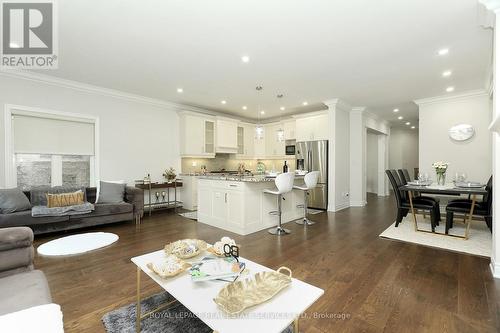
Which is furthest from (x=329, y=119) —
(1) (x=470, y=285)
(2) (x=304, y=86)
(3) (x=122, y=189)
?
(3) (x=122, y=189)

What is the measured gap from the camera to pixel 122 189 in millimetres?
4590

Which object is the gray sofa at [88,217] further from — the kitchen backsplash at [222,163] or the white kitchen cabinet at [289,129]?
the white kitchen cabinet at [289,129]

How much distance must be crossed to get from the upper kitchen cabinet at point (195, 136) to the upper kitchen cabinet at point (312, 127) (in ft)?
8.18

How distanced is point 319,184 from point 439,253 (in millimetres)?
3107

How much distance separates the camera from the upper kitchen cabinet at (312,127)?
238 inches

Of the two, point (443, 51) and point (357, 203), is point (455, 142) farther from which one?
point (443, 51)

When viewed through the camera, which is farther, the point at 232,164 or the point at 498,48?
the point at 232,164

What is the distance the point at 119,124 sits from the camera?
202 inches

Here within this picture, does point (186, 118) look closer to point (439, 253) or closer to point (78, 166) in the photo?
point (78, 166)

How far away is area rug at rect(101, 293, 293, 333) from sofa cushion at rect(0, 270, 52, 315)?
541 millimetres

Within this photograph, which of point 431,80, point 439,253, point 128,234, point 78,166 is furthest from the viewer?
point 78,166

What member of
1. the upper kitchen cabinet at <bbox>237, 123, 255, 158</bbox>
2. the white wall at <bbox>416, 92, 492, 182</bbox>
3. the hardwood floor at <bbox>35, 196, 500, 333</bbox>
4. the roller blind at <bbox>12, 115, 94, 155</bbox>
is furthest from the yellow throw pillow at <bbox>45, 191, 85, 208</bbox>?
the white wall at <bbox>416, 92, 492, 182</bbox>

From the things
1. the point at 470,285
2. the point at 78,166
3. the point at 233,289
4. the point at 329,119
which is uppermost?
the point at 329,119

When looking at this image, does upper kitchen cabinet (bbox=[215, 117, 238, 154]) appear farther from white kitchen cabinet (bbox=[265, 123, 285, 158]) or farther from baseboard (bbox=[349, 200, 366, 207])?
baseboard (bbox=[349, 200, 366, 207])
